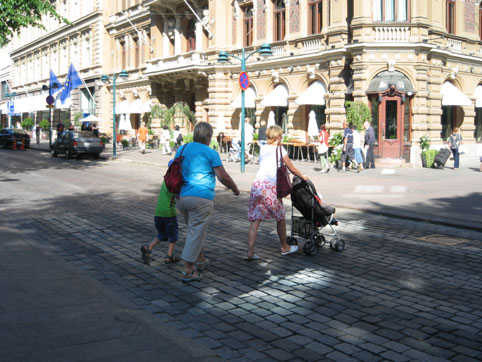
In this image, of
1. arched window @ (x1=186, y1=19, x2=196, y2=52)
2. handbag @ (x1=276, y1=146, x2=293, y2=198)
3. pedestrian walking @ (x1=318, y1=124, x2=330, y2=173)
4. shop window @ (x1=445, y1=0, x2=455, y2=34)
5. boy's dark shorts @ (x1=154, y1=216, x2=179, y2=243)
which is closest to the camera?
boy's dark shorts @ (x1=154, y1=216, x2=179, y2=243)

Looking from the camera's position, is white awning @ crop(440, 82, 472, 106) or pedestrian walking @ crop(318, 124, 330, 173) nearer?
pedestrian walking @ crop(318, 124, 330, 173)

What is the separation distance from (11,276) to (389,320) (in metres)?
4.25

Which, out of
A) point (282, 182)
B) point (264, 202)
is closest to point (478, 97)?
point (282, 182)

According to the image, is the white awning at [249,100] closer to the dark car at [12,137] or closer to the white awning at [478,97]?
the white awning at [478,97]

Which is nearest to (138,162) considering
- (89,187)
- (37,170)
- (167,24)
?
(37,170)

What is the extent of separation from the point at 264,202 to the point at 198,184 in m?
1.39

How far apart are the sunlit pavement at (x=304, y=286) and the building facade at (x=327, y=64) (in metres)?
14.1

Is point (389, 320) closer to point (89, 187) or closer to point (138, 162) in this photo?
point (89, 187)

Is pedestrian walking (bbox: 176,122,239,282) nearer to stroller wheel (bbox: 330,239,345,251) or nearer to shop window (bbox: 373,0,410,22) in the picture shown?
stroller wheel (bbox: 330,239,345,251)

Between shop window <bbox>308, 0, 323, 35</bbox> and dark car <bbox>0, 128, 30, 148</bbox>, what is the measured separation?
74.6ft

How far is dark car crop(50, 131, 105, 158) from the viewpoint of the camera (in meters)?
29.3

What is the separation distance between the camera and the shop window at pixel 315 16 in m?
27.5

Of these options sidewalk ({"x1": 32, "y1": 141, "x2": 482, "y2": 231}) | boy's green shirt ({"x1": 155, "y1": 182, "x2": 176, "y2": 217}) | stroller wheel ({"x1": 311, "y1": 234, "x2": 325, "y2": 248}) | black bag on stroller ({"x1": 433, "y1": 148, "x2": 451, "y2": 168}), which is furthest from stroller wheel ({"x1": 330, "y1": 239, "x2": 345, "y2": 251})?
black bag on stroller ({"x1": 433, "y1": 148, "x2": 451, "y2": 168})

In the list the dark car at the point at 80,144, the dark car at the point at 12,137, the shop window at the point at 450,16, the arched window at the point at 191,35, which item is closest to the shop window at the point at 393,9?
the shop window at the point at 450,16
